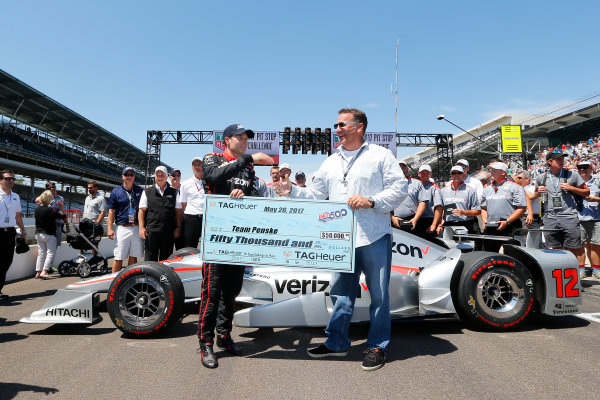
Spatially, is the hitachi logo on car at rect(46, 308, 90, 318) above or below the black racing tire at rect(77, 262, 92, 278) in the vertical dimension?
above

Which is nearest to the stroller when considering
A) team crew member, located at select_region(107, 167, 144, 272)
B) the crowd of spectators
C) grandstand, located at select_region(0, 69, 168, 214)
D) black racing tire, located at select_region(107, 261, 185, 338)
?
team crew member, located at select_region(107, 167, 144, 272)

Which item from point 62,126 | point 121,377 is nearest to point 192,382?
point 121,377

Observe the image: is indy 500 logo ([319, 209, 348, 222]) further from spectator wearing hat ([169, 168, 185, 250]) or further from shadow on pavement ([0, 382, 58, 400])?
spectator wearing hat ([169, 168, 185, 250])

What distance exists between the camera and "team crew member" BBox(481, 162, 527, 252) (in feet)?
17.1

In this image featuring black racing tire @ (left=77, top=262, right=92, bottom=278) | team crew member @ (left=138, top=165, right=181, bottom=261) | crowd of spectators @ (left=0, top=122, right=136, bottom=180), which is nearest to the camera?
team crew member @ (left=138, top=165, right=181, bottom=261)

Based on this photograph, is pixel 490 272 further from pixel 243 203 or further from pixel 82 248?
pixel 82 248

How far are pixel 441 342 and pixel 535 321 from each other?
133 centimetres

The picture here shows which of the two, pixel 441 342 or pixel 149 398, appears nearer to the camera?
pixel 149 398

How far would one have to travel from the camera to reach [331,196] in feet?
9.77

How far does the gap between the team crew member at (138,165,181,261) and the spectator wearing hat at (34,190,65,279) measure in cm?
313

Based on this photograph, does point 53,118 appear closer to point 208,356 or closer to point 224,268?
point 224,268

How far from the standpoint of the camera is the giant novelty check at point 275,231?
279cm

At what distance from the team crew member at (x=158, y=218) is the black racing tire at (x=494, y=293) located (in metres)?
3.46

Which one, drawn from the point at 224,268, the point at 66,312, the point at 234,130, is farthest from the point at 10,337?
the point at 234,130
